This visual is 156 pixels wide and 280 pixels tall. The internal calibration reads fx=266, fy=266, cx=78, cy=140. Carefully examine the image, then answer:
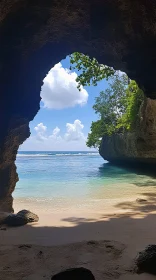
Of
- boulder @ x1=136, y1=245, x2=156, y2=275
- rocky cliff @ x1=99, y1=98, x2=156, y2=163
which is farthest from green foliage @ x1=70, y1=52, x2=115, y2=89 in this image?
boulder @ x1=136, y1=245, x2=156, y2=275

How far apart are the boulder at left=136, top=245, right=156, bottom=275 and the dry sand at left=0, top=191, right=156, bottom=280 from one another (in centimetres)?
11

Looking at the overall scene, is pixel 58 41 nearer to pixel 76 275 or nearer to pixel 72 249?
pixel 72 249

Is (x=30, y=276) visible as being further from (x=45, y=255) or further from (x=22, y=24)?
(x=22, y=24)

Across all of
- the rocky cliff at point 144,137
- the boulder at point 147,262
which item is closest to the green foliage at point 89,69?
the rocky cliff at point 144,137

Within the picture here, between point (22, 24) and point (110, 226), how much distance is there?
15.7 ft

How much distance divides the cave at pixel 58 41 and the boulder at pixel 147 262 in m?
3.06

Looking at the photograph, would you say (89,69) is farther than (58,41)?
Yes

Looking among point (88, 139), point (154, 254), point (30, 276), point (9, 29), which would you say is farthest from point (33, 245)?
point (88, 139)

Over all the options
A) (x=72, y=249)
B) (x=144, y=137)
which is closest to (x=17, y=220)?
(x=72, y=249)

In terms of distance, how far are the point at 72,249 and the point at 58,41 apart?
4.64 meters

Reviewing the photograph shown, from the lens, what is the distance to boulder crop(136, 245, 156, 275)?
326cm

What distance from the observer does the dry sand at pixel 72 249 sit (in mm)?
3357

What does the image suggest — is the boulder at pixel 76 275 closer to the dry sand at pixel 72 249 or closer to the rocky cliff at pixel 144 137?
the dry sand at pixel 72 249

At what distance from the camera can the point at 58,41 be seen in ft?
20.9
